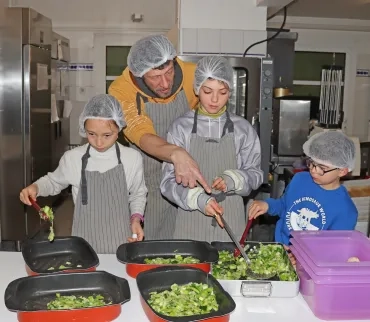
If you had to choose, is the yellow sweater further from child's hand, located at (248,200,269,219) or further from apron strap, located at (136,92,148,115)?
child's hand, located at (248,200,269,219)

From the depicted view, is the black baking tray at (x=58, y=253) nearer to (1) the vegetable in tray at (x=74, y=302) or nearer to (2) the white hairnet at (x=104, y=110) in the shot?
(1) the vegetable in tray at (x=74, y=302)

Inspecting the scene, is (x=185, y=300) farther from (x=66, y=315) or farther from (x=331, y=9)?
(x=331, y=9)

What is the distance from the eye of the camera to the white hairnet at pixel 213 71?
2002 millimetres

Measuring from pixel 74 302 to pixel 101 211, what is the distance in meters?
0.73

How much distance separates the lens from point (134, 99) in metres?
2.26

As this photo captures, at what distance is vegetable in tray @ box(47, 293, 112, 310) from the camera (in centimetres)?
134

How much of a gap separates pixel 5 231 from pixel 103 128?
8.27 feet

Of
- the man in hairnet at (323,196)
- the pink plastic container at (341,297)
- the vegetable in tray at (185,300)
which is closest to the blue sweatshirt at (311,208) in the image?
the man in hairnet at (323,196)

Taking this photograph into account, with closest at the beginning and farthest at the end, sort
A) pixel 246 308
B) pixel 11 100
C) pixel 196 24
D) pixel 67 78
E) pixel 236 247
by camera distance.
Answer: pixel 246 308 → pixel 236 247 → pixel 196 24 → pixel 11 100 → pixel 67 78

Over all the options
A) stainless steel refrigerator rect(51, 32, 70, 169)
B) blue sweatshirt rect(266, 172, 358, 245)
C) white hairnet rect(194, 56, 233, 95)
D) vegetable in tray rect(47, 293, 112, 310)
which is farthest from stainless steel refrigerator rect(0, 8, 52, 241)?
vegetable in tray rect(47, 293, 112, 310)

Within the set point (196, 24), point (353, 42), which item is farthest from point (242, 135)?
point (353, 42)

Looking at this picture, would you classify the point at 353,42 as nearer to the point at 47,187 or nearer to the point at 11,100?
the point at 11,100

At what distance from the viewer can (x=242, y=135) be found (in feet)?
6.86

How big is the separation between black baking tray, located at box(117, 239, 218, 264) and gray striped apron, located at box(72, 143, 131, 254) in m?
0.41
